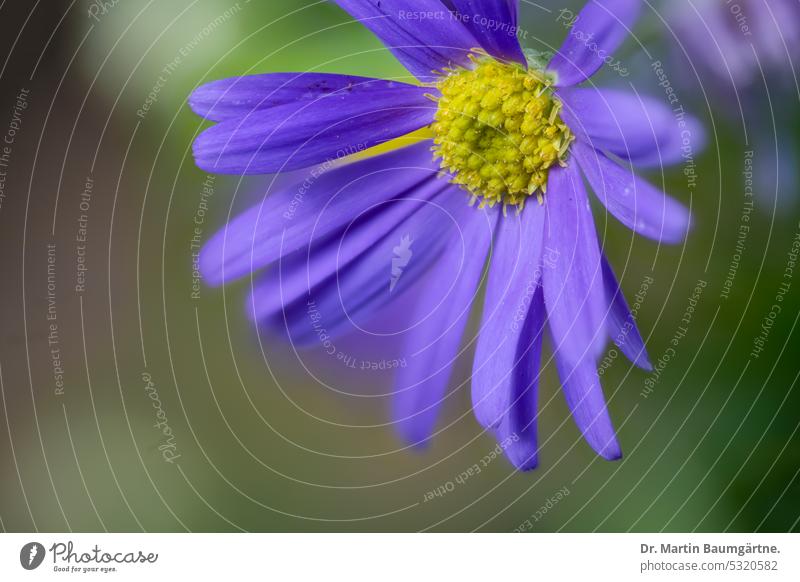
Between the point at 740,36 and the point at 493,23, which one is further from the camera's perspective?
the point at 740,36

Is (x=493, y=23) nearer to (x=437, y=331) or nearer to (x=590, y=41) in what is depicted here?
(x=590, y=41)

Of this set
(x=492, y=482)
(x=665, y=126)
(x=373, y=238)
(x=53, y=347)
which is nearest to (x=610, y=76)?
(x=665, y=126)

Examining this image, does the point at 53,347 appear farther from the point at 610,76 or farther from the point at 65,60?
the point at 610,76

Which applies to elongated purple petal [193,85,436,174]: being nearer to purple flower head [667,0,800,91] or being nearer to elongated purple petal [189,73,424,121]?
elongated purple petal [189,73,424,121]
